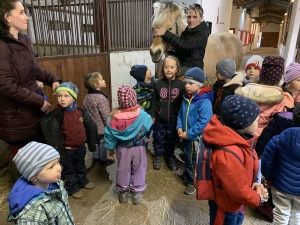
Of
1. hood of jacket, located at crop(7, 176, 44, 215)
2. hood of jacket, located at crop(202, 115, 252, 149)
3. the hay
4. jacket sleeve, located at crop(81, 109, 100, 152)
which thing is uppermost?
hood of jacket, located at crop(202, 115, 252, 149)

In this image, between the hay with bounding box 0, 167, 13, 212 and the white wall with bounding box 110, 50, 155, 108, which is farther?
the white wall with bounding box 110, 50, 155, 108

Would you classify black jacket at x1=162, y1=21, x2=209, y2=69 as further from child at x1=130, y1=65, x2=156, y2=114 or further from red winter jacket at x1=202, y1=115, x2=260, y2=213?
red winter jacket at x1=202, y1=115, x2=260, y2=213

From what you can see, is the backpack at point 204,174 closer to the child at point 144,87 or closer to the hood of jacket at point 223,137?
the hood of jacket at point 223,137

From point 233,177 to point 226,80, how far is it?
134cm

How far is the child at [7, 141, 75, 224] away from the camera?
1049mm

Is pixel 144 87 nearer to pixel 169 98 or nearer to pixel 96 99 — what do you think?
pixel 169 98

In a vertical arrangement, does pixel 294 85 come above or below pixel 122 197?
above

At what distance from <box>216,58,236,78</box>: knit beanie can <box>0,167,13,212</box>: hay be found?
233 cm

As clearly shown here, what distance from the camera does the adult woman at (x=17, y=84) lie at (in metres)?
1.75

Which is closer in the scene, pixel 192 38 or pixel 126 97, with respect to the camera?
pixel 126 97

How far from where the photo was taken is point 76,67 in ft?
11.1

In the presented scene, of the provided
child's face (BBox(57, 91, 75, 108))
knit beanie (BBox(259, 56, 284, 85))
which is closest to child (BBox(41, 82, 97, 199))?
child's face (BBox(57, 91, 75, 108))

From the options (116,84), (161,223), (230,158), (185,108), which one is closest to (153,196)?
(161,223)

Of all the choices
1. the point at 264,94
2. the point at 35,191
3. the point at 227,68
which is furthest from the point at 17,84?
the point at 264,94
